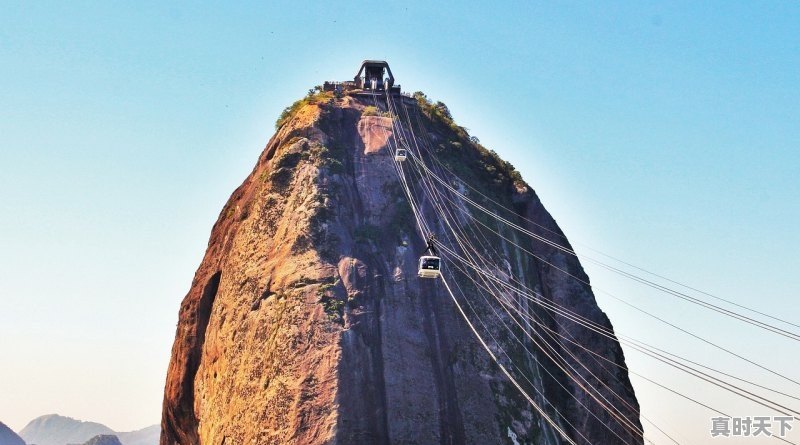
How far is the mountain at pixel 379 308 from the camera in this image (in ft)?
194

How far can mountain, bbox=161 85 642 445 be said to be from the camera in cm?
5922

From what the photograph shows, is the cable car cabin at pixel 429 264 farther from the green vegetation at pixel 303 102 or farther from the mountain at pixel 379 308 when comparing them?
the green vegetation at pixel 303 102

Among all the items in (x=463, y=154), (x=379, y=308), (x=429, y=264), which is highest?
(x=463, y=154)

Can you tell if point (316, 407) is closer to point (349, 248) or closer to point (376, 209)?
point (349, 248)

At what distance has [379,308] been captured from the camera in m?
63.4

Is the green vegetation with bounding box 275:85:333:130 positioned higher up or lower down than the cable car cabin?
higher up

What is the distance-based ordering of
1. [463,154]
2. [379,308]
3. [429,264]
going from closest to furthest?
[429,264] < [379,308] < [463,154]

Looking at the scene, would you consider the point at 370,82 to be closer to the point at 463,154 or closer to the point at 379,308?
the point at 463,154

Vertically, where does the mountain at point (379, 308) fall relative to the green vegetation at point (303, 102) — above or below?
below

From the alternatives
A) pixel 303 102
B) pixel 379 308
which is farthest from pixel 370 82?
pixel 379 308

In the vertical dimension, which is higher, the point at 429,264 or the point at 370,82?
the point at 370,82

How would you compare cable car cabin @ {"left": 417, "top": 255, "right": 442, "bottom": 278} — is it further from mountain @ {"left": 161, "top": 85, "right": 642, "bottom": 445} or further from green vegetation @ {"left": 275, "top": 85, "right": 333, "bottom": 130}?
green vegetation @ {"left": 275, "top": 85, "right": 333, "bottom": 130}

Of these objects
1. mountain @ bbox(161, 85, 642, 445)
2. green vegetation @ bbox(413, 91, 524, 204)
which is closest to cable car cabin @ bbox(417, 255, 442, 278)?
mountain @ bbox(161, 85, 642, 445)

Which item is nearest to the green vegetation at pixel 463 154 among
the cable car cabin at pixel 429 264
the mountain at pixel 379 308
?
the mountain at pixel 379 308
